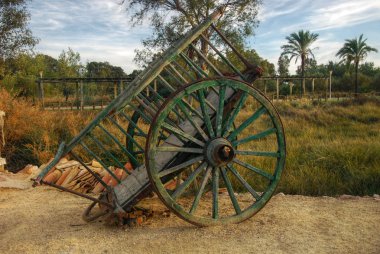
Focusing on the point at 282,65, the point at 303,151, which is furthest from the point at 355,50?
the point at 303,151

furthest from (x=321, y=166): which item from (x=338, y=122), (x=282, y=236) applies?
(x=338, y=122)

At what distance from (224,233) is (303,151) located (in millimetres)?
4229

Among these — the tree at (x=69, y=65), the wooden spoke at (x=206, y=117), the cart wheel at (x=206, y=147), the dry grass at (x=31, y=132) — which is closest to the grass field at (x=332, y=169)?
the cart wheel at (x=206, y=147)

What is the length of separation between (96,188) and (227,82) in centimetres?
322

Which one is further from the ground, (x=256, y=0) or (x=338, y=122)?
(x=256, y=0)

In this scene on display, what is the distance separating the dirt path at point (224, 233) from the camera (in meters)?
3.40

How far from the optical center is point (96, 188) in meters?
5.91

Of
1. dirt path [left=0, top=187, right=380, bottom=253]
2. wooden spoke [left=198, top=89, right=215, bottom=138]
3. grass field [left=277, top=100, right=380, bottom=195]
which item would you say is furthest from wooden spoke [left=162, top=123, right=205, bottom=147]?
grass field [left=277, top=100, right=380, bottom=195]

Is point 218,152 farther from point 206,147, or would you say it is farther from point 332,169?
point 332,169

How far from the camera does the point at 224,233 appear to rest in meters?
3.66

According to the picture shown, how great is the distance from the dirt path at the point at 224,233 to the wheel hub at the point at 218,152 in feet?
2.20

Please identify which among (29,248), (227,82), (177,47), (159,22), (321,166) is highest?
(159,22)

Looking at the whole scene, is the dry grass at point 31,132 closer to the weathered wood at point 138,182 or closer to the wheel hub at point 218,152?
the weathered wood at point 138,182

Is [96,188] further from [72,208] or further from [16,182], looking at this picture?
[16,182]
